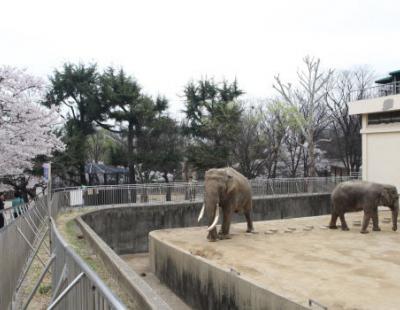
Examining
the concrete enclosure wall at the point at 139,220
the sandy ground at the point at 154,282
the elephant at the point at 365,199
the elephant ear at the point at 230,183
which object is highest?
the elephant ear at the point at 230,183

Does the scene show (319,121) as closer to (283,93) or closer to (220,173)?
(283,93)

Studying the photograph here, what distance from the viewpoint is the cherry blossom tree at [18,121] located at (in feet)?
66.3

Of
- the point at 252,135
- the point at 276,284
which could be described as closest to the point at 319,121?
the point at 252,135

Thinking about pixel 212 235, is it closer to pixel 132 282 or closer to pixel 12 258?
pixel 12 258

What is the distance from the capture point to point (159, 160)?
3691 centimetres

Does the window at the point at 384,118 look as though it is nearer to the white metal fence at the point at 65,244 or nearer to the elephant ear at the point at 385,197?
the white metal fence at the point at 65,244

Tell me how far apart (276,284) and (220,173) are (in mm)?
5985

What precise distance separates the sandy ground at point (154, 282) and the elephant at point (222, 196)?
206cm

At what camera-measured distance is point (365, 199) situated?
16.0 metres

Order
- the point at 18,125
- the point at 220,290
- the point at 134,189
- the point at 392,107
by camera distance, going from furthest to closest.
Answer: the point at 134,189
the point at 392,107
the point at 18,125
the point at 220,290

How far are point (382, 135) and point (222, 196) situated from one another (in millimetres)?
13281

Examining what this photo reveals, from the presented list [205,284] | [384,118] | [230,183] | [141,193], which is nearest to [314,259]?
[205,284]

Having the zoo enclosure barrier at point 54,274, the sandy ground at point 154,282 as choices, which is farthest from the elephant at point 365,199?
the zoo enclosure barrier at point 54,274

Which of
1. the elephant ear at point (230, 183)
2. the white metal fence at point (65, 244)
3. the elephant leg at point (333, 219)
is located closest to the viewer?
the white metal fence at point (65, 244)
